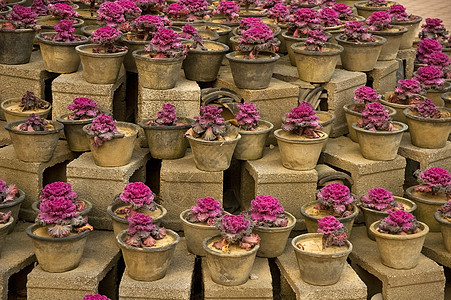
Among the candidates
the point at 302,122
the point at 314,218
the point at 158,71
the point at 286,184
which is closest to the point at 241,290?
the point at 314,218

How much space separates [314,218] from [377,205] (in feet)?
1.99

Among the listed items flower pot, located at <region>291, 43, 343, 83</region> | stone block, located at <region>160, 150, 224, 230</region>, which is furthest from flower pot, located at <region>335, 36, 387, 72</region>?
stone block, located at <region>160, 150, 224, 230</region>

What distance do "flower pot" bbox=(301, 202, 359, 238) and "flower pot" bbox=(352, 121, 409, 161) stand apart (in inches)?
26.2

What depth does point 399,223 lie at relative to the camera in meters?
7.12

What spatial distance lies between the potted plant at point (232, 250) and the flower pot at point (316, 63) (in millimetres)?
2103

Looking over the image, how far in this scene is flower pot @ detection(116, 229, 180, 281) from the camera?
672cm

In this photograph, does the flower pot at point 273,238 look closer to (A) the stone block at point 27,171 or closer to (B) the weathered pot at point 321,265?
(B) the weathered pot at point 321,265

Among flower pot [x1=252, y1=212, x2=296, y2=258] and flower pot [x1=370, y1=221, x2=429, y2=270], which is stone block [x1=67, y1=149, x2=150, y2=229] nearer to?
flower pot [x1=252, y1=212, x2=296, y2=258]

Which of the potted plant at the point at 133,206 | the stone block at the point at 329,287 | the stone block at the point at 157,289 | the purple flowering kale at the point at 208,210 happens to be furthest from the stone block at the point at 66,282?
the stone block at the point at 329,287

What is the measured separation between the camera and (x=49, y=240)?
6.81m

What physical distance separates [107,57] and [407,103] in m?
2.80

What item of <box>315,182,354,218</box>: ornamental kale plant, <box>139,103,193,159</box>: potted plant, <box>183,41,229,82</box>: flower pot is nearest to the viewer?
<box>315,182,354,218</box>: ornamental kale plant

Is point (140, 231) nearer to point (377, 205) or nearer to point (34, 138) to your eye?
point (34, 138)

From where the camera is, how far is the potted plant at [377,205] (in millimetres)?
7590
